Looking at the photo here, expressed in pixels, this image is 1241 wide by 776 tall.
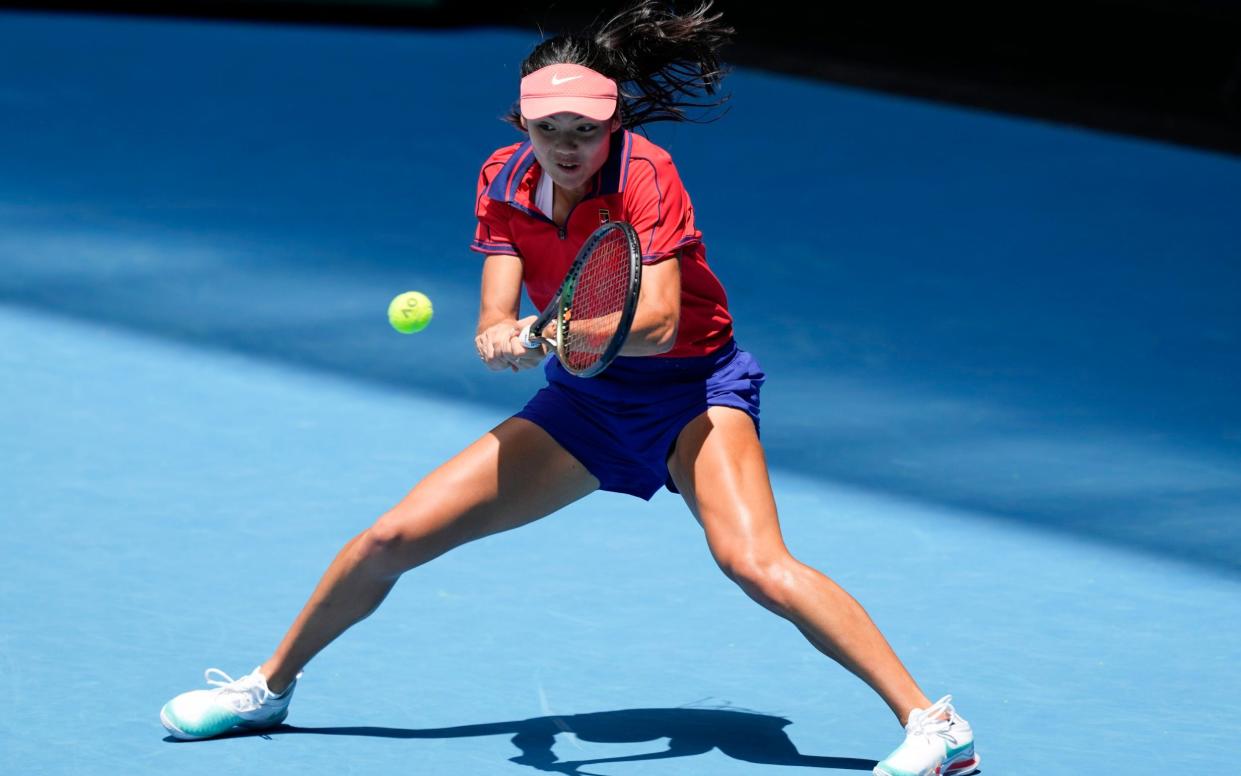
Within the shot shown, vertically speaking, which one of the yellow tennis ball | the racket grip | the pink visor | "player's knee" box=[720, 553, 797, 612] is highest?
the pink visor

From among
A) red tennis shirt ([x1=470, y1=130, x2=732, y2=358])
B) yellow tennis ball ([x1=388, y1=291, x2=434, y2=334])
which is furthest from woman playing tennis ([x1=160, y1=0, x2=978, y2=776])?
yellow tennis ball ([x1=388, y1=291, x2=434, y2=334])

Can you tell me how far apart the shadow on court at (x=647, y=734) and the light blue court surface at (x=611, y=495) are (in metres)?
0.01

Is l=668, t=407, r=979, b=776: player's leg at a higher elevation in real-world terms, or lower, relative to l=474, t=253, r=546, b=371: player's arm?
lower

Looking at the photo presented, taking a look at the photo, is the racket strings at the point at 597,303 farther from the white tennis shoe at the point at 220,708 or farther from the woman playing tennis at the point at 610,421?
the white tennis shoe at the point at 220,708

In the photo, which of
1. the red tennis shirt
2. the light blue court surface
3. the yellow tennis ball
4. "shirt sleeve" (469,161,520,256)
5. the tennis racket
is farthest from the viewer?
the light blue court surface

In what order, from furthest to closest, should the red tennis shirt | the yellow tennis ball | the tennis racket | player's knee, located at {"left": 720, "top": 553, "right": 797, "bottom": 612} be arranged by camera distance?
the yellow tennis ball
the red tennis shirt
player's knee, located at {"left": 720, "top": 553, "right": 797, "bottom": 612}
the tennis racket

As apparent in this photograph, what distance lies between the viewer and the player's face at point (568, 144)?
141 inches

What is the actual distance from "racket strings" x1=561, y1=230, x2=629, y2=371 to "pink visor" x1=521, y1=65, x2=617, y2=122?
263 mm

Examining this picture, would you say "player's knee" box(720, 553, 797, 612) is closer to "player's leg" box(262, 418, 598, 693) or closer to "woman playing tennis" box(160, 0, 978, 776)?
"woman playing tennis" box(160, 0, 978, 776)

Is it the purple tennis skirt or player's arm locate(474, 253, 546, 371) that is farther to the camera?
the purple tennis skirt

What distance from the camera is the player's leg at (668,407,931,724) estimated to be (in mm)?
3539

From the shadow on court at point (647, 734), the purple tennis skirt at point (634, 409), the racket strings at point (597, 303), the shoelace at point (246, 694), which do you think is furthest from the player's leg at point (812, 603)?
the shoelace at point (246, 694)

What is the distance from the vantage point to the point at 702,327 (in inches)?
150

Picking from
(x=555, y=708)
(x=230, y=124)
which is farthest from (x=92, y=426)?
(x=230, y=124)
